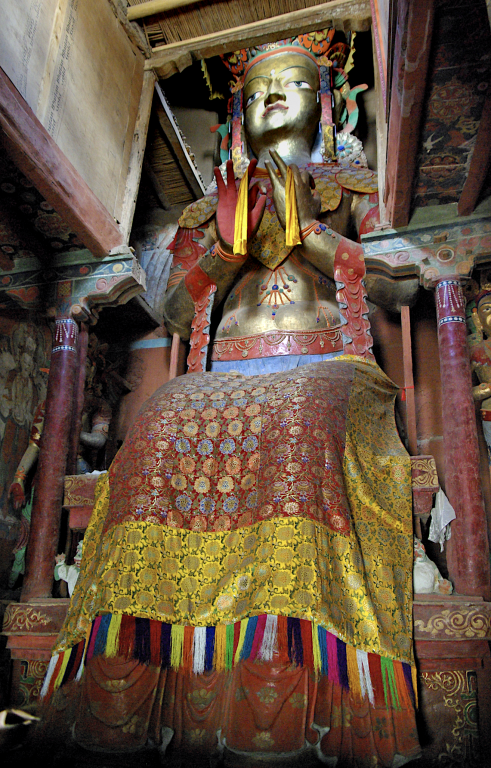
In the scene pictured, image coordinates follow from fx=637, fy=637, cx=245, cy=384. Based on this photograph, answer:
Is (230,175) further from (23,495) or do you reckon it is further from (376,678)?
(376,678)

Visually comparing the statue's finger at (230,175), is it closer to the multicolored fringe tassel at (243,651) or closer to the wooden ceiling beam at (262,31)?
the wooden ceiling beam at (262,31)

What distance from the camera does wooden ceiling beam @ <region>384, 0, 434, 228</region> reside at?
226 centimetres

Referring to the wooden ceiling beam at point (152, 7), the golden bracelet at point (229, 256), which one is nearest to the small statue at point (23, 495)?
the golden bracelet at point (229, 256)

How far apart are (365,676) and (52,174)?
2.68 meters

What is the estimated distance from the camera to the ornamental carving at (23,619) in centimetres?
284

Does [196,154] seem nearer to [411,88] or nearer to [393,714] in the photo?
[411,88]

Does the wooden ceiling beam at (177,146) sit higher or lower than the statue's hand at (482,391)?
higher

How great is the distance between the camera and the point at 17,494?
3418 mm

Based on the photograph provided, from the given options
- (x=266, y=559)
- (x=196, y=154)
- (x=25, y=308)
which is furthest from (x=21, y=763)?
(x=196, y=154)

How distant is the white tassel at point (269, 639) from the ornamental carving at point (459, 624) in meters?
0.69

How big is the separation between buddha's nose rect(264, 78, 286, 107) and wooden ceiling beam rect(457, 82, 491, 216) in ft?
5.79

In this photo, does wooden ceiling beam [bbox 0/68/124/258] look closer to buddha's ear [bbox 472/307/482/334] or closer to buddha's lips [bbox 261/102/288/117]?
buddha's lips [bbox 261/102/288/117]

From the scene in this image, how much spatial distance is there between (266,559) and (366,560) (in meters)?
0.47

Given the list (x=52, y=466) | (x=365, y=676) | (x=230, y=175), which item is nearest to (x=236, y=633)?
(x=365, y=676)
